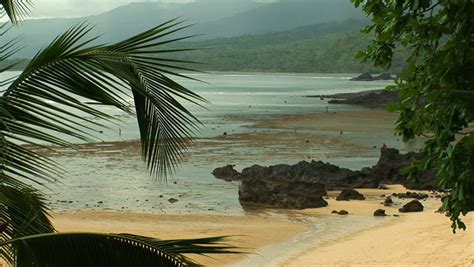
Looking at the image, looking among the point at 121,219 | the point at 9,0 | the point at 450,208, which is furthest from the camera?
the point at 121,219

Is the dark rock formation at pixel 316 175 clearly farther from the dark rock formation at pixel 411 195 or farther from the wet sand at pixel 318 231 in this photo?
the dark rock formation at pixel 411 195

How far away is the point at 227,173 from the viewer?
90.5 ft

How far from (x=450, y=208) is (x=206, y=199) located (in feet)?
58.5

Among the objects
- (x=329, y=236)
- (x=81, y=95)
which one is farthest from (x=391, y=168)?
(x=81, y=95)

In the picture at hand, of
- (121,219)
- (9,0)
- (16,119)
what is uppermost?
(9,0)

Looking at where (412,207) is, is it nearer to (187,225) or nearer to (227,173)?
(187,225)

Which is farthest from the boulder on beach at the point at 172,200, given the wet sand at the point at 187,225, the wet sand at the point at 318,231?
the wet sand at the point at 187,225

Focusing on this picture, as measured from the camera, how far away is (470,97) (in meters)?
5.25

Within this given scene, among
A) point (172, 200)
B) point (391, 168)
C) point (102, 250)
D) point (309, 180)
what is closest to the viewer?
point (102, 250)

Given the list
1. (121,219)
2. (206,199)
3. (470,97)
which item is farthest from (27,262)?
(206,199)

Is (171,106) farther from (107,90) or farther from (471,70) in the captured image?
(471,70)

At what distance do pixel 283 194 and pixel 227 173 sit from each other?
6.07m

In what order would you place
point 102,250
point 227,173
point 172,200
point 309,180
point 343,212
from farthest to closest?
point 227,173 → point 309,180 → point 172,200 → point 343,212 → point 102,250

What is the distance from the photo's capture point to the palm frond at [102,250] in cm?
351
